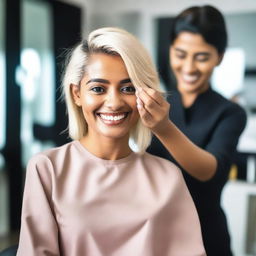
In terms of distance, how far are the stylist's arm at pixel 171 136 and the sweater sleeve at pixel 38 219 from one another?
1.05 ft

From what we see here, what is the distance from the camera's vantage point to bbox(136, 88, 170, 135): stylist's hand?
1016 mm

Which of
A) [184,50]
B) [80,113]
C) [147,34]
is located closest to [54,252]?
[80,113]

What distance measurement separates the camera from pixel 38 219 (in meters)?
1.03

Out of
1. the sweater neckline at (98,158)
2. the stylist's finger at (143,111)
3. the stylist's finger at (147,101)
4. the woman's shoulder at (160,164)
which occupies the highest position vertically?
the stylist's finger at (147,101)

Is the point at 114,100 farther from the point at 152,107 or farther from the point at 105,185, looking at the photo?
the point at 105,185

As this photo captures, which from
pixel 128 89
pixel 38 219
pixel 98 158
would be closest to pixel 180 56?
pixel 128 89

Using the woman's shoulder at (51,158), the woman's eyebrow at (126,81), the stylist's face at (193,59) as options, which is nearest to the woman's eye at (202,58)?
the stylist's face at (193,59)

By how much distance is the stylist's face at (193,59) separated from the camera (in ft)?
4.39

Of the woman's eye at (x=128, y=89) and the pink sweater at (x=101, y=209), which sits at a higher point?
the woman's eye at (x=128, y=89)

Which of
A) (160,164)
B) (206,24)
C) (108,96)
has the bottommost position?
(160,164)

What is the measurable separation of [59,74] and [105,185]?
2.91 metres

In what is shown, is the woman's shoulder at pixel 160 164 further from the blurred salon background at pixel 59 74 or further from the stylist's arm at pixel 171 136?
the blurred salon background at pixel 59 74

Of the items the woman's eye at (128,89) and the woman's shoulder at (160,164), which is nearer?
the woman's eye at (128,89)

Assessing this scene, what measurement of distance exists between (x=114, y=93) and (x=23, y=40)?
2.95 m
